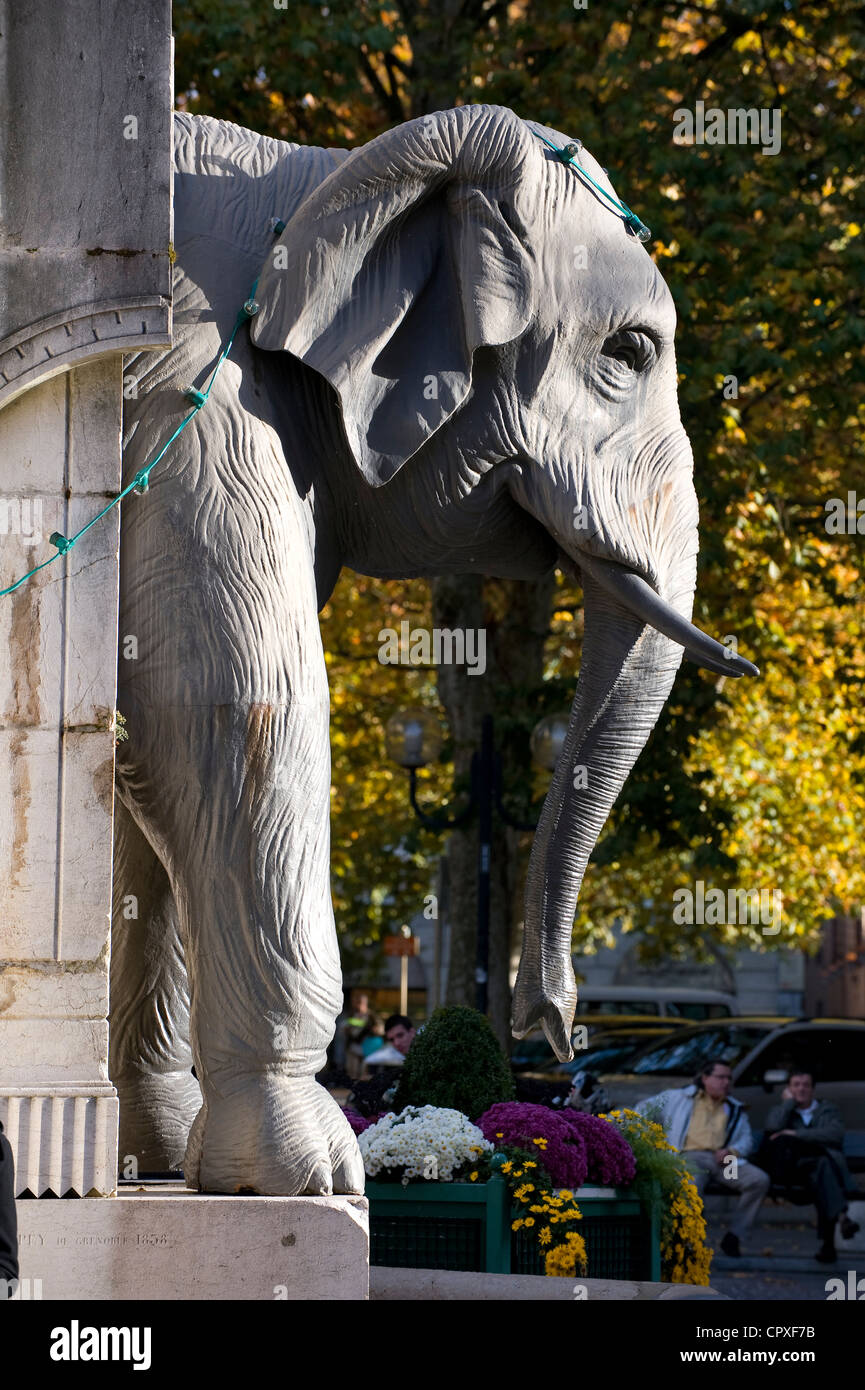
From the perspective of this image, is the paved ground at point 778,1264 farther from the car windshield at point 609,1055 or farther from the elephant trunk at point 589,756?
the elephant trunk at point 589,756

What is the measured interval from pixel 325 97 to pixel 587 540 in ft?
42.8

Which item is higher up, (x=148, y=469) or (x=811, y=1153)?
(x=148, y=469)

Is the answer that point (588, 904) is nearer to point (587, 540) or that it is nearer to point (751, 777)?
point (751, 777)

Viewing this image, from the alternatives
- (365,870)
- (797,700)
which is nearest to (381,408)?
(797,700)

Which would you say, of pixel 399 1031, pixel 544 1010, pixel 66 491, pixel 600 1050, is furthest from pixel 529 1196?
pixel 600 1050

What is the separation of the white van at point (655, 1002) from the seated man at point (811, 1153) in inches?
599

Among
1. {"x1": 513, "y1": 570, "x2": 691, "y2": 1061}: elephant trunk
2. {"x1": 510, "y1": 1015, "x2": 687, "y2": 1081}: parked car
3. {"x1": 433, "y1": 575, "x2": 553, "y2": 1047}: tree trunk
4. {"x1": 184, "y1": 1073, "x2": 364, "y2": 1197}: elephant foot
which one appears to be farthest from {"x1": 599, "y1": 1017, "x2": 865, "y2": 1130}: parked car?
{"x1": 184, "y1": 1073, "x2": 364, "y2": 1197}: elephant foot

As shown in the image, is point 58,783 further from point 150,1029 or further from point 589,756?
point 589,756

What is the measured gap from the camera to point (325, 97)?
17.4 meters

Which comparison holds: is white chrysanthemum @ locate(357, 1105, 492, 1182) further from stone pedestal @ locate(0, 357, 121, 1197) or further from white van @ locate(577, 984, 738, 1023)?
white van @ locate(577, 984, 738, 1023)

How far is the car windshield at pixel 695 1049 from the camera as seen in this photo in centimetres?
2039

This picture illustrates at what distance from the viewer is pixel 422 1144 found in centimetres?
767

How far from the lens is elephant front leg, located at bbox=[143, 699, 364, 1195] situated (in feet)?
15.2

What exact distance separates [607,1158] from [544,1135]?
0.87 ft
